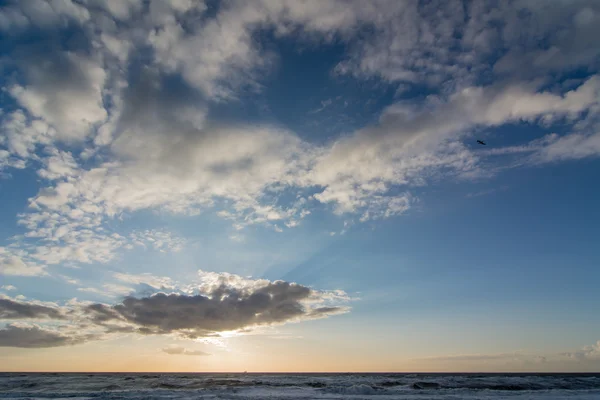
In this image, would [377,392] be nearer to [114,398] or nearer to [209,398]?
[209,398]

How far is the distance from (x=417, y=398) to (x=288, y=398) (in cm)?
1447

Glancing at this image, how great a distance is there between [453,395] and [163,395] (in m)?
35.1

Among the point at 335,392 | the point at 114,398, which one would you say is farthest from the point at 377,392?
the point at 114,398

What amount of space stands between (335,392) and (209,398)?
1691 cm

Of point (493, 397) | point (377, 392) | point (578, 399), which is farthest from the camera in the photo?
point (377, 392)

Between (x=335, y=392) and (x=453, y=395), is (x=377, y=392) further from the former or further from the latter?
(x=453, y=395)

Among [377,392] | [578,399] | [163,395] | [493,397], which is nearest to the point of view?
[578,399]

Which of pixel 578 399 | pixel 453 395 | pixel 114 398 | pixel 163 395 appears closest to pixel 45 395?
pixel 114 398

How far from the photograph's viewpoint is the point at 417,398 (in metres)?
36.6

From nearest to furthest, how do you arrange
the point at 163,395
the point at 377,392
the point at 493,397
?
the point at 493,397, the point at 163,395, the point at 377,392

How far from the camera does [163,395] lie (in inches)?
1609

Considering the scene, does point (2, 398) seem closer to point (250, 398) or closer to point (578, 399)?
point (250, 398)

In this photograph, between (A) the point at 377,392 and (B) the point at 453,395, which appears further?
(A) the point at 377,392

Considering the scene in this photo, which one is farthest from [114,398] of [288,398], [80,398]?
[288,398]
